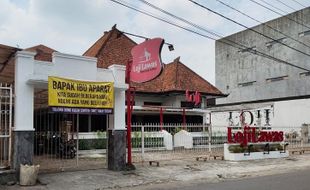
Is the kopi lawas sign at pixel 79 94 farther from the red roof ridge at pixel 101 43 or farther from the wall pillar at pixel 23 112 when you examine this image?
the red roof ridge at pixel 101 43

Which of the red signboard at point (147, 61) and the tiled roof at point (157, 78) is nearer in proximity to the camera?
the red signboard at point (147, 61)

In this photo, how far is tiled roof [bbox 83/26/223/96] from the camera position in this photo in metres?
29.8

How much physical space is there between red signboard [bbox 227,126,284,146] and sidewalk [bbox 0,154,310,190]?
1.30 metres

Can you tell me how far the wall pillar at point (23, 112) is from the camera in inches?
524

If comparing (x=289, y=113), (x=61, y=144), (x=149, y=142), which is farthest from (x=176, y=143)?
(x=289, y=113)

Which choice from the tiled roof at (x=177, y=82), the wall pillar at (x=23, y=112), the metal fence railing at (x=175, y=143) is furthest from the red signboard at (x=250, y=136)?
the wall pillar at (x=23, y=112)

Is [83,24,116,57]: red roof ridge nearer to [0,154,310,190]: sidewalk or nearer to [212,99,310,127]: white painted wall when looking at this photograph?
[0,154,310,190]: sidewalk

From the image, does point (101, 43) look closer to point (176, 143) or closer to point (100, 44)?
point (100, 44)

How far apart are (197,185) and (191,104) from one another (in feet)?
56.3

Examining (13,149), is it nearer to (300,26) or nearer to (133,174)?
(133,174)

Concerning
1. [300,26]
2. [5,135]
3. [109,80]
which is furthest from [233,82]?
[5,135]

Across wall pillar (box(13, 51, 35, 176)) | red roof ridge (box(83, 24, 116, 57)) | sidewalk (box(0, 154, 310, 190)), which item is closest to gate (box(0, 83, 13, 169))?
wall pillar (box(13, 51, 35, 176))

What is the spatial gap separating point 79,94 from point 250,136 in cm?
1066

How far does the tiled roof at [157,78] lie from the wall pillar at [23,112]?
48.8 ft
